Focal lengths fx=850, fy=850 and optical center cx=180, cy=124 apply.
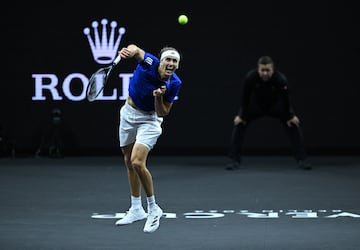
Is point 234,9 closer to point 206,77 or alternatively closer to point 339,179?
point 206,77

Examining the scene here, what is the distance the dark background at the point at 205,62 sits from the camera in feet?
40.1

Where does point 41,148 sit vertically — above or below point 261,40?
below

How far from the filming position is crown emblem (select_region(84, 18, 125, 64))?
12242 millimetres

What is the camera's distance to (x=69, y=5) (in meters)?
12.3

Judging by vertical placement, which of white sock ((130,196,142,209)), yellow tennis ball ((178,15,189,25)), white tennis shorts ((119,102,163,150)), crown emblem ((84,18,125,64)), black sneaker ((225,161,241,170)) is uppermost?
yellow tennis ball ((178,15,189,25))

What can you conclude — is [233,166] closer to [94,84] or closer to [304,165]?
[304,165]

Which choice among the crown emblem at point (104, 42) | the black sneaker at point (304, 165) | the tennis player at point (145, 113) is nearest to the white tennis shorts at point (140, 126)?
the tennis player at point (145, 113)

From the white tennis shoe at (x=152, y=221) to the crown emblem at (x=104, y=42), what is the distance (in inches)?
222

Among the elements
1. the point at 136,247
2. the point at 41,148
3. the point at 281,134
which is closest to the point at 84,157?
the point at 41,148

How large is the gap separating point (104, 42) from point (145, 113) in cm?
539

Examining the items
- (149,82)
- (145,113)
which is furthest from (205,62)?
(149,82)

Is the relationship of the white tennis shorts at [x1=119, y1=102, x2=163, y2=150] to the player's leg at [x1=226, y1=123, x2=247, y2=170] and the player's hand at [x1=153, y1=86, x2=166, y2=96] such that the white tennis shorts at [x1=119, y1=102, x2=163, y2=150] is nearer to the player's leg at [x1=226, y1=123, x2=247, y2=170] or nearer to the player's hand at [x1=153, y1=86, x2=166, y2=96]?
the player's hand at [x1=153, y1=86, x2=166, y2=96]

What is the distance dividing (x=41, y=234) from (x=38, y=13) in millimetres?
6192

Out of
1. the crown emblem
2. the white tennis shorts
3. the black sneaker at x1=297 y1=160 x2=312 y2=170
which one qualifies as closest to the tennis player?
the white tennis shorts
